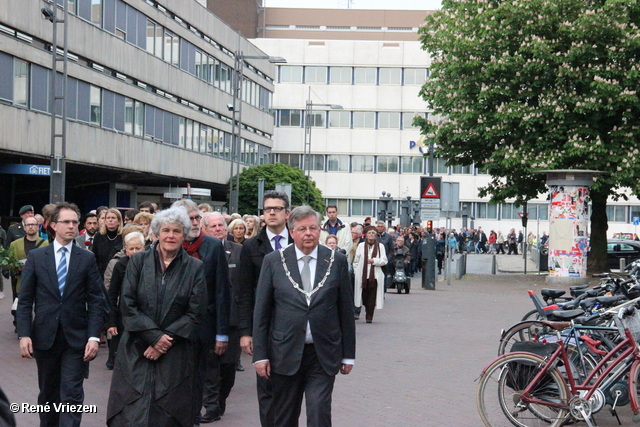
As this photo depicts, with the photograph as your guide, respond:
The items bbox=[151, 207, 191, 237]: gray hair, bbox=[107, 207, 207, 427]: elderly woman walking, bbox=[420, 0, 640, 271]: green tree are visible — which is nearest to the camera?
bbox=[107, 207, 207, 427]: elderly woman walking

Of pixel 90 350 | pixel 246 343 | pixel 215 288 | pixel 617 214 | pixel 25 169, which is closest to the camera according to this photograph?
pixel 246 343

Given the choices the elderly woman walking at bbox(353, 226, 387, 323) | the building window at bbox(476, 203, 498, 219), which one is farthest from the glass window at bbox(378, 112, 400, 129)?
the elderly woman walking at bbox(353, 226, 387, 323)

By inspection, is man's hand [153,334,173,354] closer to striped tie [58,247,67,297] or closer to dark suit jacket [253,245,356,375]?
dark suit jacket [253,245,356,375]

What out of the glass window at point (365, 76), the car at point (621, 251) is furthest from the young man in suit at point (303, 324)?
the glass window at point (365, 76)

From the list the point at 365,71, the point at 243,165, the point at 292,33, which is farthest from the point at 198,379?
the point at 292,33

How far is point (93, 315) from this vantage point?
6902 mm

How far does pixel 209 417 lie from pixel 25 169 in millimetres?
25596

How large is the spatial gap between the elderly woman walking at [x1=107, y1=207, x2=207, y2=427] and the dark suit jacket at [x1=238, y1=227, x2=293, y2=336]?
90 cm

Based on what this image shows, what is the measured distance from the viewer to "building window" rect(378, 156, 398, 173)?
7581cm

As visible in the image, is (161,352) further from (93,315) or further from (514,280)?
(514,280)

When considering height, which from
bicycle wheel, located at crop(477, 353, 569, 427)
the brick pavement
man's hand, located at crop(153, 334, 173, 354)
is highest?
man's hand, located at crop(153, 334, 173, 354)

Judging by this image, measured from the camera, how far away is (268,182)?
5734cm

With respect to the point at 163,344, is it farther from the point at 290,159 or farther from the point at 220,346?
the point at 290,159

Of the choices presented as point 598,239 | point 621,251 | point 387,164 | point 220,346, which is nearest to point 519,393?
point 220,346
